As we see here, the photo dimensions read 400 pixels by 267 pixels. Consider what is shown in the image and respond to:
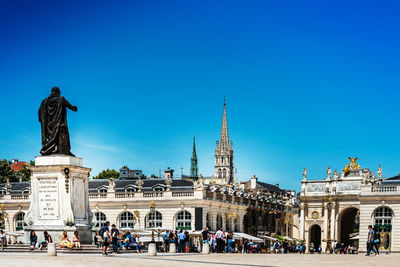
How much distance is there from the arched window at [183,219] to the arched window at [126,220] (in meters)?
4.90

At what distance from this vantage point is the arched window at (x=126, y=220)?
236 ft

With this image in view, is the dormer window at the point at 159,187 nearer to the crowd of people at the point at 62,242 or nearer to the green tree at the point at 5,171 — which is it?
the green tree at the point at 5,171

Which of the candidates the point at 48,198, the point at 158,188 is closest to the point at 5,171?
the point at 158,188

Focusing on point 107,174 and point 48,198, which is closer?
point 48,198

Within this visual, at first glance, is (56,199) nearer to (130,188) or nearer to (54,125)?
(54,125)

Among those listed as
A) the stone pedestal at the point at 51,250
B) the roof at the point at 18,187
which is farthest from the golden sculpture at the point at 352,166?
the stone pedestal at the point at 51,250

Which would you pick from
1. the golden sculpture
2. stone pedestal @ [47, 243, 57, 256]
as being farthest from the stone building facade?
stone pedestal @ [47, 243, 57, 256]

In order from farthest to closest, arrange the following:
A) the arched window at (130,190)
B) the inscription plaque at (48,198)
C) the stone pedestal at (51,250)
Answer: the arched window at (130,190)
the inscription plaque at (48,198)
the stone pedestal at (51,250)

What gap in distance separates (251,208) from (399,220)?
2383cm

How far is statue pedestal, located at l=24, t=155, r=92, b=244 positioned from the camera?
105 feet

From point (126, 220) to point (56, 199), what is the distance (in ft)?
132

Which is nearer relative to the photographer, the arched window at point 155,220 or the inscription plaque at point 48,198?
the inscription plaque at point 48,198

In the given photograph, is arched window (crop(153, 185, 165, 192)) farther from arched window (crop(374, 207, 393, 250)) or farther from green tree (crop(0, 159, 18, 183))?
green tree (crop(0, 159, 18, 183))

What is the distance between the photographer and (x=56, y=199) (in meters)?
32.2
